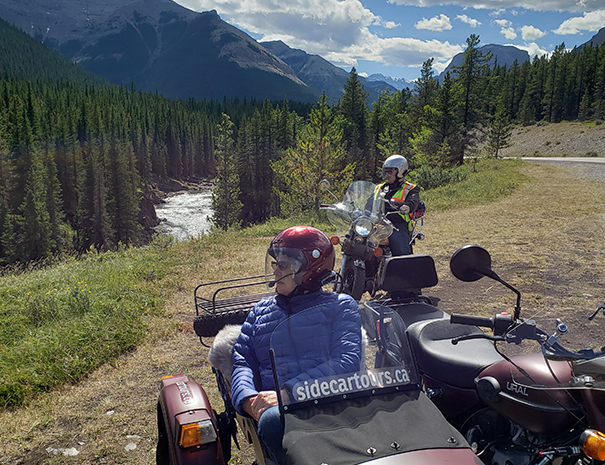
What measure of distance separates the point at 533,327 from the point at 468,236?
32.2ft

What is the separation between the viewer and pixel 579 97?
69562 millimetres

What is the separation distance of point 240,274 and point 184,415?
6.37 metres

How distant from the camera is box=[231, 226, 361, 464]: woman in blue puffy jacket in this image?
2.18 m

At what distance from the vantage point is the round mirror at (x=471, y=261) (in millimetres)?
2447

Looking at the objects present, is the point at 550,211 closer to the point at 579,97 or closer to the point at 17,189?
the point at 17,189

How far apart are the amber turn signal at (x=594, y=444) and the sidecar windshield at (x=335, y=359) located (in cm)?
75

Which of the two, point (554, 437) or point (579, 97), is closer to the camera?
point (554, 437)

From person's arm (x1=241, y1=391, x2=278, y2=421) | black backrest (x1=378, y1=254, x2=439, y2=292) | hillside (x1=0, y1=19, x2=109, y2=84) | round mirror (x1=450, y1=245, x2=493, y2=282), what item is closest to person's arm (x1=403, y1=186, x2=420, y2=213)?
black backrest (x1=378, y1=254, x2=439, y2=292)

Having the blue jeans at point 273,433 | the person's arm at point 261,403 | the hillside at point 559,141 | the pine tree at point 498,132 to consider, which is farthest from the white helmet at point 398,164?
the hillside at point 559,141

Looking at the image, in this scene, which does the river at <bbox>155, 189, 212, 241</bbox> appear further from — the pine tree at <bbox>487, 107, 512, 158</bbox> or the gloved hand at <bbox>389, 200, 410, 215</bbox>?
the gloved hand at <bbox>389, 200, 410, 215</bbox>

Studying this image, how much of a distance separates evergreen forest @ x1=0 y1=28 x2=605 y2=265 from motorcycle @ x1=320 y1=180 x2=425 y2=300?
9.93 meters

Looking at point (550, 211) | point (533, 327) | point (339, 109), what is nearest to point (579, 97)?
point (339, 109)

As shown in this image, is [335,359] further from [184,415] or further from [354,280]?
[354,280]

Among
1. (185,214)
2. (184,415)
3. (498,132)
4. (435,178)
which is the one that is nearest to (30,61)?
(185,214)
